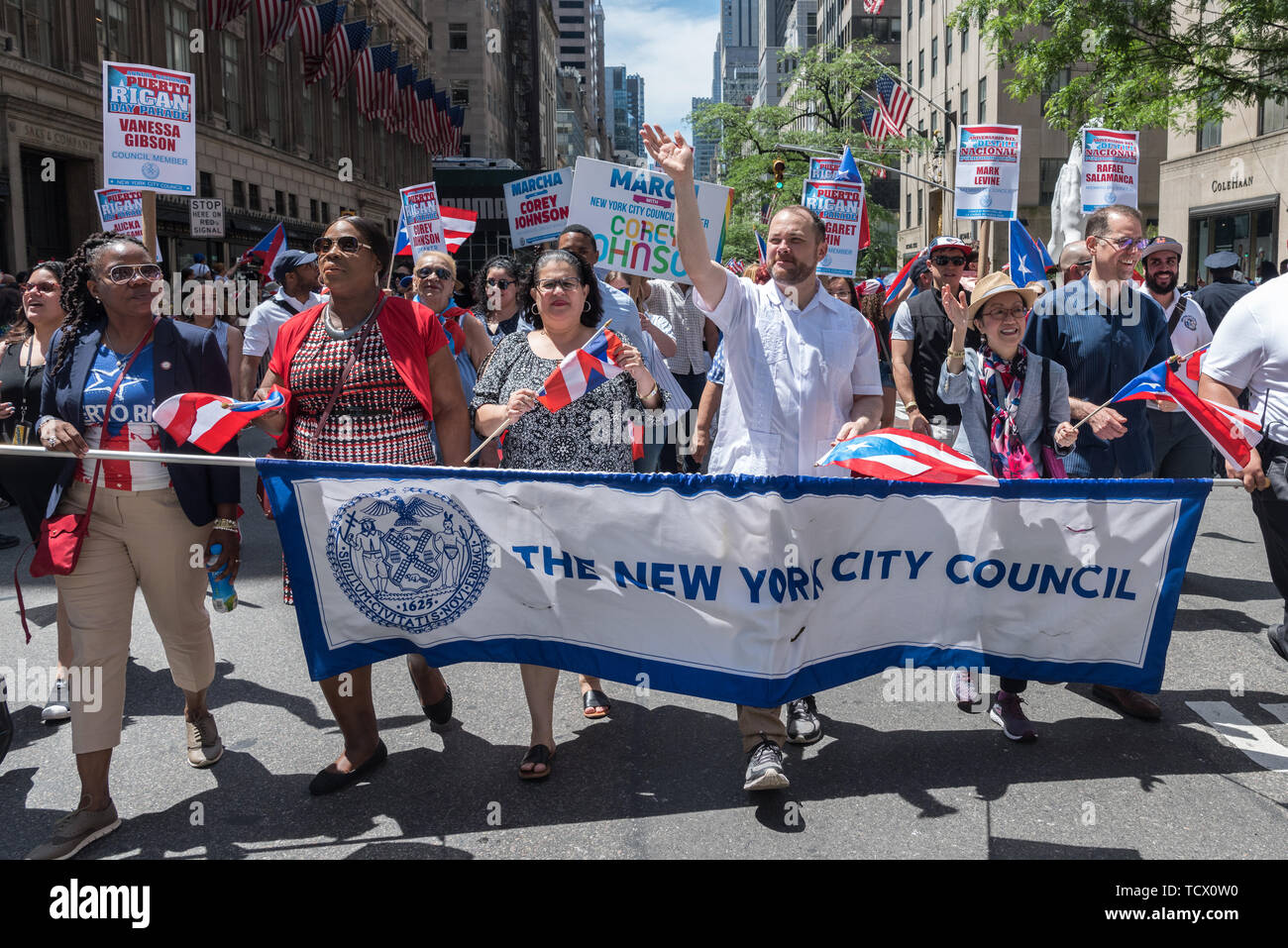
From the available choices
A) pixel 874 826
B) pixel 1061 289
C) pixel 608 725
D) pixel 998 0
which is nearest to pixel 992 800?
pixel 874 826

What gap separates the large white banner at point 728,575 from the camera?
3.99m

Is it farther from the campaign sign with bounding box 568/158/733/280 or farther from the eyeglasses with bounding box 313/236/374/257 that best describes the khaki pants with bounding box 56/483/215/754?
the campaign sign with bounding box 568/158/733/280

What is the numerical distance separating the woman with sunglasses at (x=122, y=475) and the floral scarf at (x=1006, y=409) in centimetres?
334

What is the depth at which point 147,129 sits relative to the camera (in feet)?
26.2

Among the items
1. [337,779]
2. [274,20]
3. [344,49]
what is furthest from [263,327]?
[344,49]

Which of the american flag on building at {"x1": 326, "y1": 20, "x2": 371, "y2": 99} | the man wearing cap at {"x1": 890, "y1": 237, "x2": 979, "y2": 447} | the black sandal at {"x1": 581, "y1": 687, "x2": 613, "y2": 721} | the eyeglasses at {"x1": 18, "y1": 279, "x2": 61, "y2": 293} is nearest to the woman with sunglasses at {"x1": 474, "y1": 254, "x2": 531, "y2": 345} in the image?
the man wearing cap at {"x1": 890, "y1": 237, "x2": 979, "y2": 447}

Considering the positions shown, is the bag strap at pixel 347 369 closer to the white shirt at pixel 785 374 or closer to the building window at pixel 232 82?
the white shirt at pixel 785 374

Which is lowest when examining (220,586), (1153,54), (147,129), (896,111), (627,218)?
(220,586)

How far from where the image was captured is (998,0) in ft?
59.2

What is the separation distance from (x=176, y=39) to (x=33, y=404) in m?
28.4

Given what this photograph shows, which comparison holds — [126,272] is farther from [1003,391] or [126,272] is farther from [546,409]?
[1003,391]

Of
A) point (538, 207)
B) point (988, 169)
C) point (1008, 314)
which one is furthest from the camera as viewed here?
point (538, 207)

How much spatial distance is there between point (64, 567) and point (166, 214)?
971 inches

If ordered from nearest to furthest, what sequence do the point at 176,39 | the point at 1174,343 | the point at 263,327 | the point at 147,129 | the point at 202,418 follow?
the point at 202,418
the point at 1174,343
the point at 147,129
the point at 263,327
the point at 176,39
